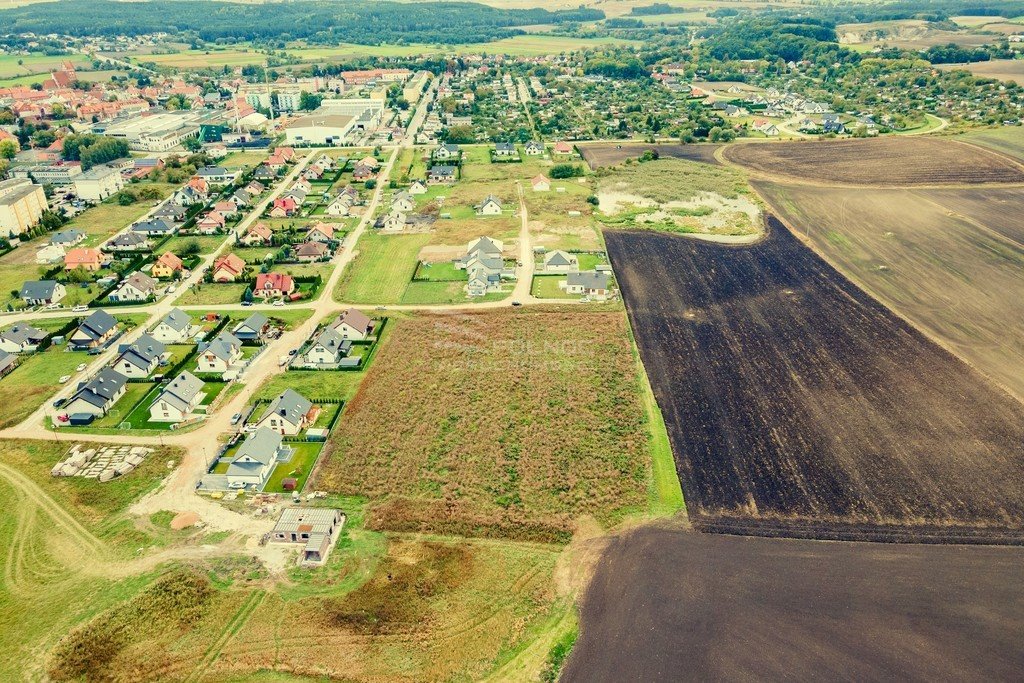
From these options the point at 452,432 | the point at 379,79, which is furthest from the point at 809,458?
the point at 379,79

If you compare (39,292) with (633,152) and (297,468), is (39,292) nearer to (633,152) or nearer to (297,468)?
(297,468)

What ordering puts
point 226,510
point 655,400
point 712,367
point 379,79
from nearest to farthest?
1. point 226,510
2. point 655,400
3. point 712,367
4. point 379,79

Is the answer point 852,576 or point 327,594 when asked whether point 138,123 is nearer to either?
point 327,594

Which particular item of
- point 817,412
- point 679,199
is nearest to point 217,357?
point 817,412

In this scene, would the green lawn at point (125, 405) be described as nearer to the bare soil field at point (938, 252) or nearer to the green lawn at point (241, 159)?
the bare soil field at point (938, 252)

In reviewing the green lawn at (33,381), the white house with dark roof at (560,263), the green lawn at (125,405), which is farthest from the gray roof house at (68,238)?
the white house with dark roof at (560,263)
